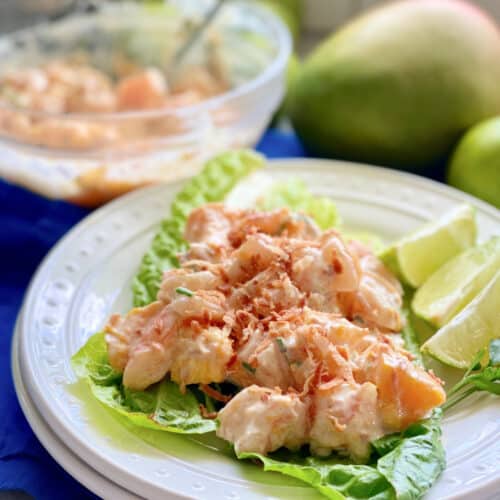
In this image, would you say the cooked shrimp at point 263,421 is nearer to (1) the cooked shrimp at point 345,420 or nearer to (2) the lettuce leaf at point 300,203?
(1) the cooked shrimp at point 345,420

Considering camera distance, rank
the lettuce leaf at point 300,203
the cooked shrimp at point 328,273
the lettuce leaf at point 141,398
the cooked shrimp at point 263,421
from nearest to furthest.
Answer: the cooked shrimp at point 263,421 < the lettuce leaf at point 141,398 < the cooked shrimp at point 328,273 < the lettuce leaf at point 300,203

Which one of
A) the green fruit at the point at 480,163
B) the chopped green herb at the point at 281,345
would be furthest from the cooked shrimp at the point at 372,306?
the green fruit at the point at 480,163

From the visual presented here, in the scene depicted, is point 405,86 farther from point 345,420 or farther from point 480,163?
point 345,420

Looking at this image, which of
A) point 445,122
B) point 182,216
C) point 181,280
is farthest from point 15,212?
point 445,122

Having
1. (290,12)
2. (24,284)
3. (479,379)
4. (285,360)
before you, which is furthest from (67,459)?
(290,12)

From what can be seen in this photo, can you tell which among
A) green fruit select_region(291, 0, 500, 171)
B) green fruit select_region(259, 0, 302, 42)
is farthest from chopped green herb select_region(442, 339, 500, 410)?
green fruit select_region(259, 0, 302, 42)

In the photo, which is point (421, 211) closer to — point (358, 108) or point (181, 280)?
point (358, 108)

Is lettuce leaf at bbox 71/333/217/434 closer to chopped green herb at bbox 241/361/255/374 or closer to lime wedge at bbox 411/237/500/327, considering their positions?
chopped green herb at bbox 241/361/255/374
